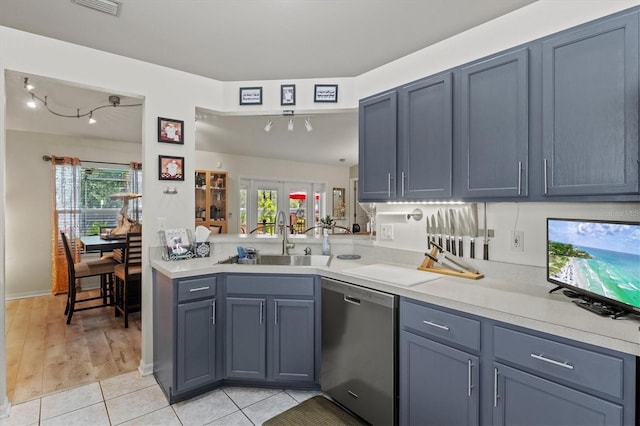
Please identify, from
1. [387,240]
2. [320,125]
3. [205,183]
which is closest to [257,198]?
[205,183]

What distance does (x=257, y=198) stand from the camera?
23.1 ft

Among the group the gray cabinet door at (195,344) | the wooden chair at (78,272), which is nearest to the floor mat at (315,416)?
the gray cabinet door at (195,344)

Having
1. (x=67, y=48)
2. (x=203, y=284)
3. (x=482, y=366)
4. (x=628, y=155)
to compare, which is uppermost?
(x=67, y=48)

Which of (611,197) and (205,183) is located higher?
(205,183)

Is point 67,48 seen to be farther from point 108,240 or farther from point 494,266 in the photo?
point 494,266

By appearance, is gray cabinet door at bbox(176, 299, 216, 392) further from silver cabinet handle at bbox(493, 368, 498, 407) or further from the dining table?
the dining table

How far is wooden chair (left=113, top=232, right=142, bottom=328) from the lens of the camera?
11.7 ft

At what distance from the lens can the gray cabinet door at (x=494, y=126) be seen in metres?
1.67

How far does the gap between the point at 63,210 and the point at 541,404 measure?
6.02 meters

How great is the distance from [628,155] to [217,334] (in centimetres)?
253

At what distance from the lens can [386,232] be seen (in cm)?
269

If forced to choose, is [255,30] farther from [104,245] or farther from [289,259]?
[104,245]

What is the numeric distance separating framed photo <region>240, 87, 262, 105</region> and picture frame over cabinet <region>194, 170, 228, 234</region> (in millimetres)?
3546

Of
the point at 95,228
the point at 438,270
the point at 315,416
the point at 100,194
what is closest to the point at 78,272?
the point at 95,228
